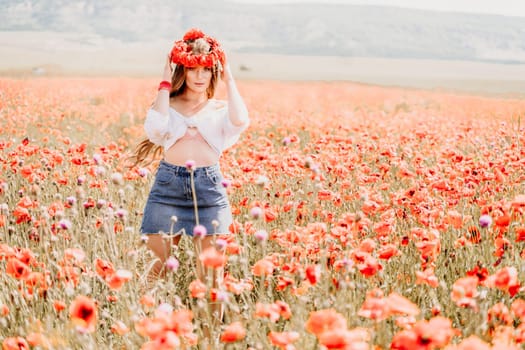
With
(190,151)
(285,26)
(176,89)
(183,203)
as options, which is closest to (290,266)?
(183,203)

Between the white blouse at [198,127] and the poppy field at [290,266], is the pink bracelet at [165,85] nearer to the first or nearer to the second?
the white blouse at [198,127]

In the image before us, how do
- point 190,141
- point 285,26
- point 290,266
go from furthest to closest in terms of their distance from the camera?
point 285,26 < point 190,141 < point 290,266

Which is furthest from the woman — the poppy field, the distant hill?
the distant hill

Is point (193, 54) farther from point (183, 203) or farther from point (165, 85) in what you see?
point (183, 203)

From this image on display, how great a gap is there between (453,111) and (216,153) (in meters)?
8.89

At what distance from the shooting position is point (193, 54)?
300 centimetres

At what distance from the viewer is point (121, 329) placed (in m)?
1.76

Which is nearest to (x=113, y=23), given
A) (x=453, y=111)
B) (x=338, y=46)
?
(x=338, y=46)

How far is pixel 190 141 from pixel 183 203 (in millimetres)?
339

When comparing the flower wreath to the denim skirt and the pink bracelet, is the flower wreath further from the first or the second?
the denim skirt

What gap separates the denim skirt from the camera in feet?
9.81

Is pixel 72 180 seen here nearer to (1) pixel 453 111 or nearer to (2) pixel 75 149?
(2) pixel 75 149

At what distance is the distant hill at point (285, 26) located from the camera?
524 ft

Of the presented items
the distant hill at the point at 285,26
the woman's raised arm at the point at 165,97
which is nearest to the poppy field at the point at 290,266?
the woman's raised arm at the point at 165,97
